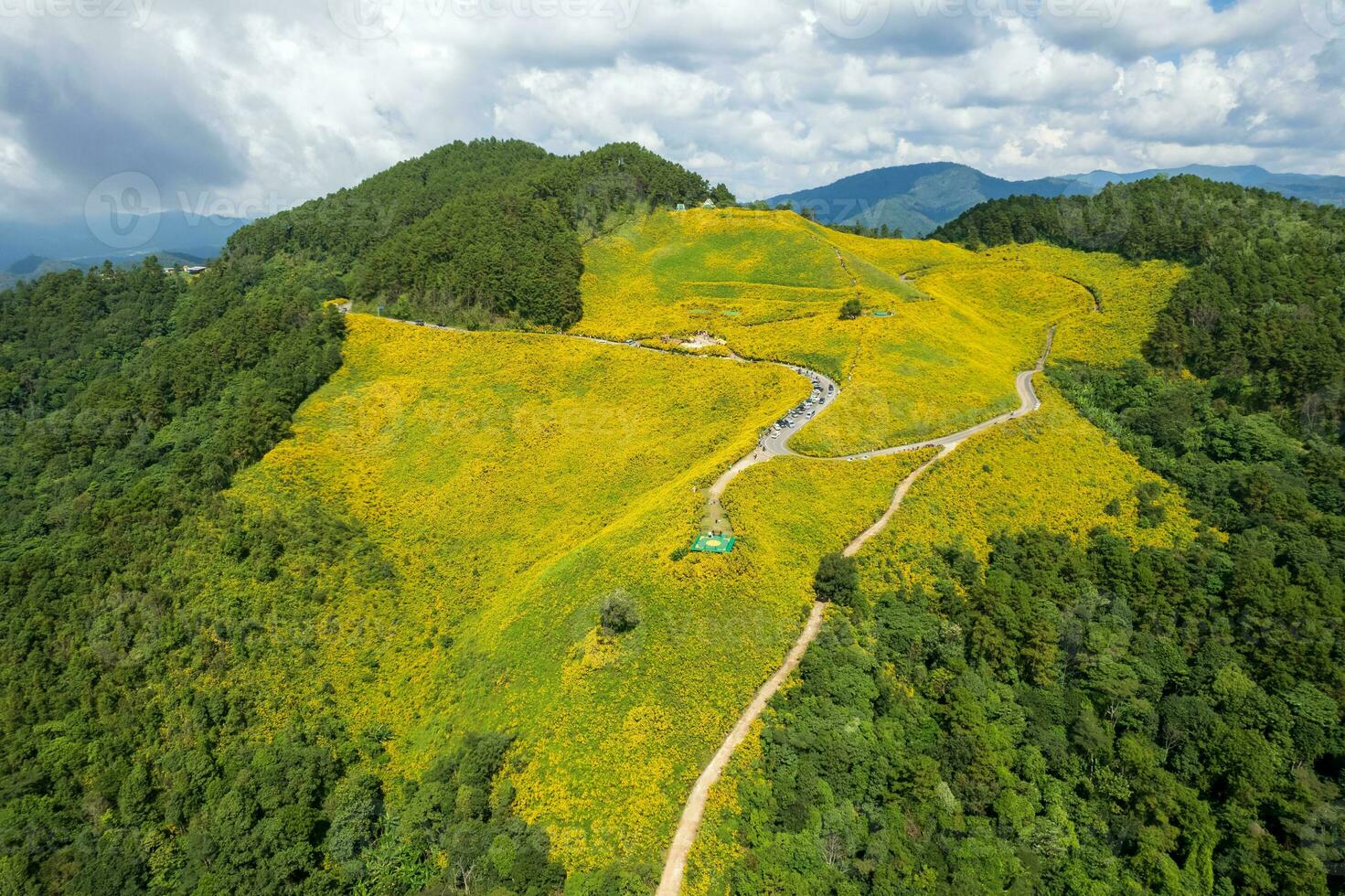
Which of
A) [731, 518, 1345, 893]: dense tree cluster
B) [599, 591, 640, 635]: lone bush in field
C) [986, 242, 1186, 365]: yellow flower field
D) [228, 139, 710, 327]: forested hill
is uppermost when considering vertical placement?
[228, 139, 710, 327]: forested hill

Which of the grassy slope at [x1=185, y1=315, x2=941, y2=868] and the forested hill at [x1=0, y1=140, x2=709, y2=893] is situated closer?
the grassy slope at [x1=185, y1=315, x2=941, y2=868]

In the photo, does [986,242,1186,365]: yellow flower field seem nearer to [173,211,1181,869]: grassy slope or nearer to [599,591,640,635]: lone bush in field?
[173,211,1181,869]: grassy slope

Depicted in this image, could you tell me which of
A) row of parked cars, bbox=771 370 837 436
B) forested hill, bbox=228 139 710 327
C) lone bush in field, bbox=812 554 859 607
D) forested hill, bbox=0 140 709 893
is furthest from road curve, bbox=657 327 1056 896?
forested hill, bbox=228 139 710 327

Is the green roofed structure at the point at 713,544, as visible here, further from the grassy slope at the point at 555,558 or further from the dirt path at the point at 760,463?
the dirt path at the point at 760,463

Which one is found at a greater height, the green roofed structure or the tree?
the tree

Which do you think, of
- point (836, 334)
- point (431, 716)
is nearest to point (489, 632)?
point (431, 716)

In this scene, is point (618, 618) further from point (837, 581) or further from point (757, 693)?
point (837, 581)

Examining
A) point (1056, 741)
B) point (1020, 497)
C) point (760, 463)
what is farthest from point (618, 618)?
point (1020, 497)
